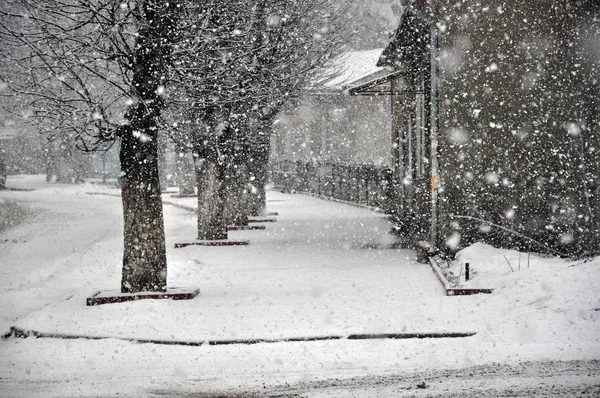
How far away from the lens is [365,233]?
63.2 feet

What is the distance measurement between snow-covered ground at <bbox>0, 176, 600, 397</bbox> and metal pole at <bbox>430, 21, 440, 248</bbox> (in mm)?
965

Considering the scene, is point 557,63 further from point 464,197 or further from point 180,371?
point 180,371

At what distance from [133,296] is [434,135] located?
6737 mm

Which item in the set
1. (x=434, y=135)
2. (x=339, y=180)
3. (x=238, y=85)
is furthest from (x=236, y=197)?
(x=339, y=180)

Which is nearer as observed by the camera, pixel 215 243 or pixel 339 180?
pixel 215 243

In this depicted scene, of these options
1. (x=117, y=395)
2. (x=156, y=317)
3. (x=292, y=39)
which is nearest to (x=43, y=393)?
(x=117, y=395)

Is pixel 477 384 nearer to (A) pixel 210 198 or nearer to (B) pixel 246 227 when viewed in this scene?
(A) pixel 210 198

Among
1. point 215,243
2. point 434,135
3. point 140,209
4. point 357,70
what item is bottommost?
point 215,243

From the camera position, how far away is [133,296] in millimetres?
9797

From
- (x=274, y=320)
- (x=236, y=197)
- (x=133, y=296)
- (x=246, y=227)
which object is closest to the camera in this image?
(x=274, y=320)

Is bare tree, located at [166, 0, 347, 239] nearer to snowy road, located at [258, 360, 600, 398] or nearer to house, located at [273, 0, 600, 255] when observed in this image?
house, located at [273, 0, 600, 255]

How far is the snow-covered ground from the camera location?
21.4ft

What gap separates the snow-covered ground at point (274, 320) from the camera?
6516mm

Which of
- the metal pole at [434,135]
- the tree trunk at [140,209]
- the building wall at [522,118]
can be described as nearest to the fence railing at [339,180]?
the metal pole at [434,135]
